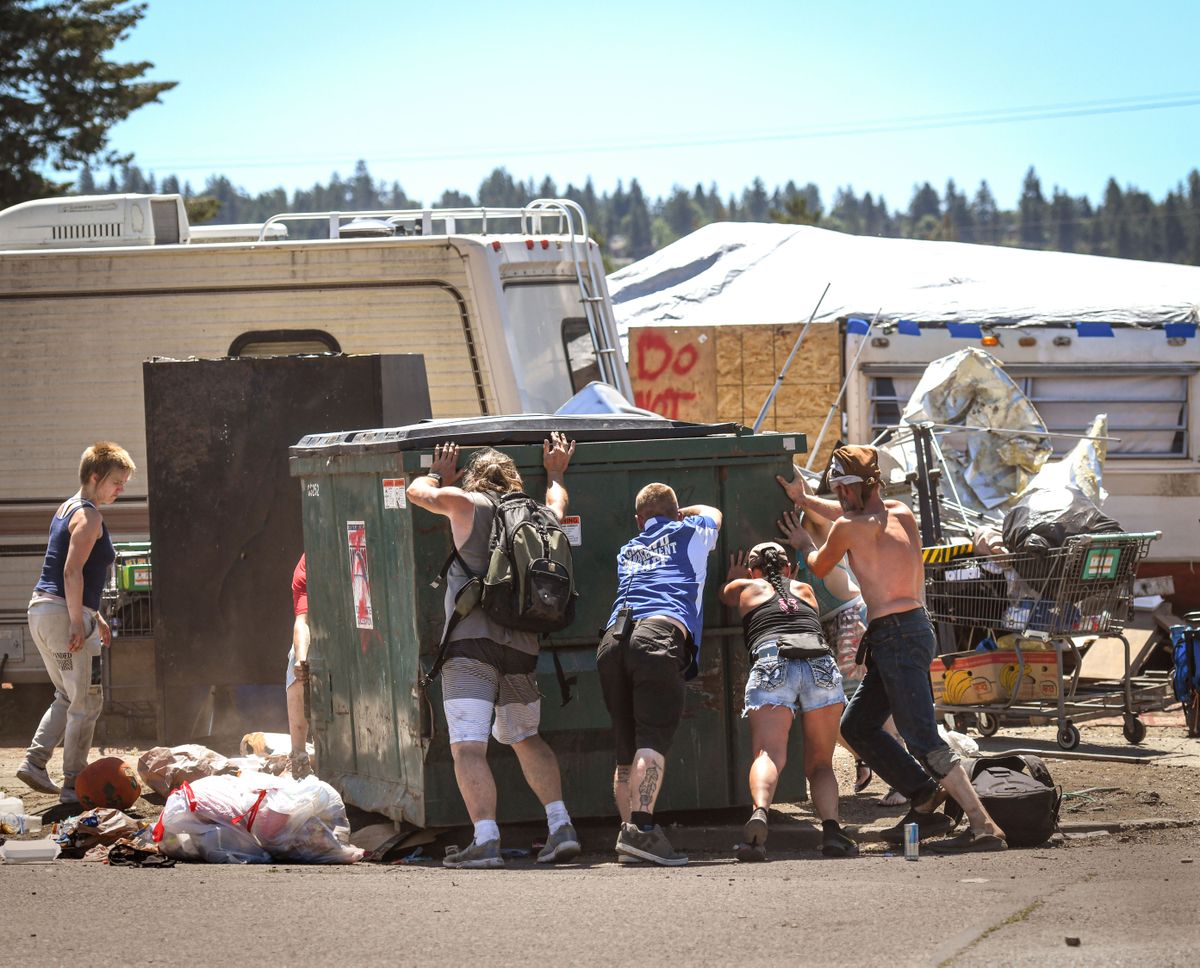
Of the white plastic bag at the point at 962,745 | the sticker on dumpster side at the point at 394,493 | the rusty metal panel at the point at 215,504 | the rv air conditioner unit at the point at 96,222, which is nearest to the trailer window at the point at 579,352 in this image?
the rusty metal panel at the point at 215,504

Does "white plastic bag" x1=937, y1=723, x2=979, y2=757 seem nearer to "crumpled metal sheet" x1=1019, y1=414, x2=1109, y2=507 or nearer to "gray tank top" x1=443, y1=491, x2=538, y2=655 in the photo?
"gray tank top" x1=443, y1=491, x2=538, y2=655

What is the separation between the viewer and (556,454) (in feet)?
25.2

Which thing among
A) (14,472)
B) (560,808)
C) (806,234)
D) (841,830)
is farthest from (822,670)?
(806,234)

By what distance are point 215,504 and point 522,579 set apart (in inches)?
158

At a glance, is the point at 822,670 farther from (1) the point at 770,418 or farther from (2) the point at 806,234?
(2) the point at 806,234

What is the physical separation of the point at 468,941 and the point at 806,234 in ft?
47.9

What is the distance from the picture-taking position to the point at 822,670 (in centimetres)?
748

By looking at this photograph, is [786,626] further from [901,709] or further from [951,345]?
[951,345]

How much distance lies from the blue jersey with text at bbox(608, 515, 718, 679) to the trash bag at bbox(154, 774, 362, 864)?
1.52 metres

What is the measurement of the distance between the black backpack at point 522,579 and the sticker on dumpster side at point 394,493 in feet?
1.53

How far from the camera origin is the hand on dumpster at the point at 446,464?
295 inches

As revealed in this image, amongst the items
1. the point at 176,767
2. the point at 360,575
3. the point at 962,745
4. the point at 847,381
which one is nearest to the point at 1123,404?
the point at 847,381

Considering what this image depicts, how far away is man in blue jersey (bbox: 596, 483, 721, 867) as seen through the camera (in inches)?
281

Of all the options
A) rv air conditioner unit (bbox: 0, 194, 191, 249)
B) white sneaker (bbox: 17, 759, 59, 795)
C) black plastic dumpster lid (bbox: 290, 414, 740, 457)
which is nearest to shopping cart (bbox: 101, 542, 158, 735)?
white sneaker (bbox: 17, 759, 59, 795)
